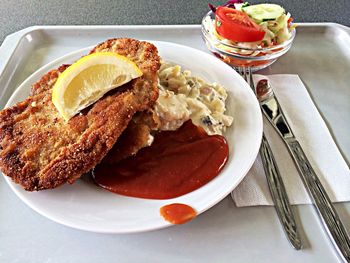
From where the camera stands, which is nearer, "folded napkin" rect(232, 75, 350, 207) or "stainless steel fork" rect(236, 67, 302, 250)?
"stainless steel fork" rect(236, 67, 302, 250)

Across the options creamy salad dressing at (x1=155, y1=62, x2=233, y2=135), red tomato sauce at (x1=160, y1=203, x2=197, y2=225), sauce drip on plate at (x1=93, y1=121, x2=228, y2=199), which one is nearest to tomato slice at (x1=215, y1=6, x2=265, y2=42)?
creamy salad dressing at (x1=155, y1=62, x2=233, y2=135)

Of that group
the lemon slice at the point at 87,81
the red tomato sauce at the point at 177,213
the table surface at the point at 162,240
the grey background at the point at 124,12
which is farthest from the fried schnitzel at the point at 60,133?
the grey background at the point at 124,12

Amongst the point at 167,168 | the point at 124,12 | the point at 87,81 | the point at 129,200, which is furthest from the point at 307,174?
the point at 124,12

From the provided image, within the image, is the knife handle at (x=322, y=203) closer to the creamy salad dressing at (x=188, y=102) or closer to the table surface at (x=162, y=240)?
the table surface at (x=162, y=240)

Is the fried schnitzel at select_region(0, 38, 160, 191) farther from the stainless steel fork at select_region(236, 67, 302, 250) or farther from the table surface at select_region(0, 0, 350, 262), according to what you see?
the stainless steel fork at select_region(236, 67, 302, 250)

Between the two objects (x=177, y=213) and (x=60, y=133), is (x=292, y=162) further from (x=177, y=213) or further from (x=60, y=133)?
(x=60, y=133)

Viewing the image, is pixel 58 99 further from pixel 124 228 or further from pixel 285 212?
pixel 285 212
